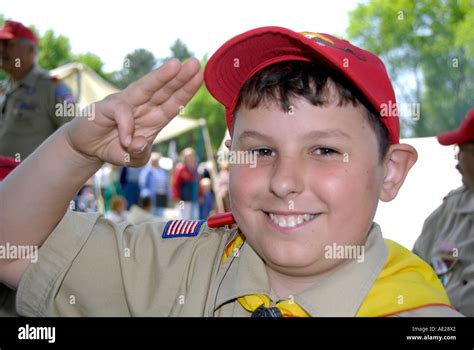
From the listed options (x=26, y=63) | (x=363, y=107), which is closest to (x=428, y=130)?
(x=26, y=63)

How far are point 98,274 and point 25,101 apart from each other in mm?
2477

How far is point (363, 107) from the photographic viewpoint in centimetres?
119

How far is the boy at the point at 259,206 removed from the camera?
3.74 feet

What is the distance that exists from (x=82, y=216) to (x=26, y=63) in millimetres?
2577

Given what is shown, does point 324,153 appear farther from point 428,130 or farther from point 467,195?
point 428,130

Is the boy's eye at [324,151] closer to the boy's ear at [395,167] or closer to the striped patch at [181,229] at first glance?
the boy's ear at [395,167]

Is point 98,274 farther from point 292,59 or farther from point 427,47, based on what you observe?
point 427,47

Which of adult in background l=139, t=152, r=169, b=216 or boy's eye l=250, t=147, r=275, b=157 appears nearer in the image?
boy's eye l=250, t=147, r=275, b=157

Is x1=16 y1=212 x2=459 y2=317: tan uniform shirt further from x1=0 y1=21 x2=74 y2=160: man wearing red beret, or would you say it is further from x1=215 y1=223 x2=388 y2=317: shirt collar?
x1=0 y1=21 x2=74 y2=160: man wearing red beret

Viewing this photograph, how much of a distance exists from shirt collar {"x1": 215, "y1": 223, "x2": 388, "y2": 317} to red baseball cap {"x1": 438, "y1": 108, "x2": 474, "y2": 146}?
1489mm

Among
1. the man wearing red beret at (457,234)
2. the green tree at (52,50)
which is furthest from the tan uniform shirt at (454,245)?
the green tree at (52,50)

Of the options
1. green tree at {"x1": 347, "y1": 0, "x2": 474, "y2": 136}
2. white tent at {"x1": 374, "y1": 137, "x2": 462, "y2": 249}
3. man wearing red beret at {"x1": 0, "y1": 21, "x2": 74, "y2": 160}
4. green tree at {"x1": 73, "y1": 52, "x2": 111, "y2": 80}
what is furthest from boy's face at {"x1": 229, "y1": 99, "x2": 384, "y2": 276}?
green tree at {"x1": 73, "y1": 52, "x2": 111, "y2": 80}

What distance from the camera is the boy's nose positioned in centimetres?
111

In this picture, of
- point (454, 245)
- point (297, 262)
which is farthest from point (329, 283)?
point (454, 245)
